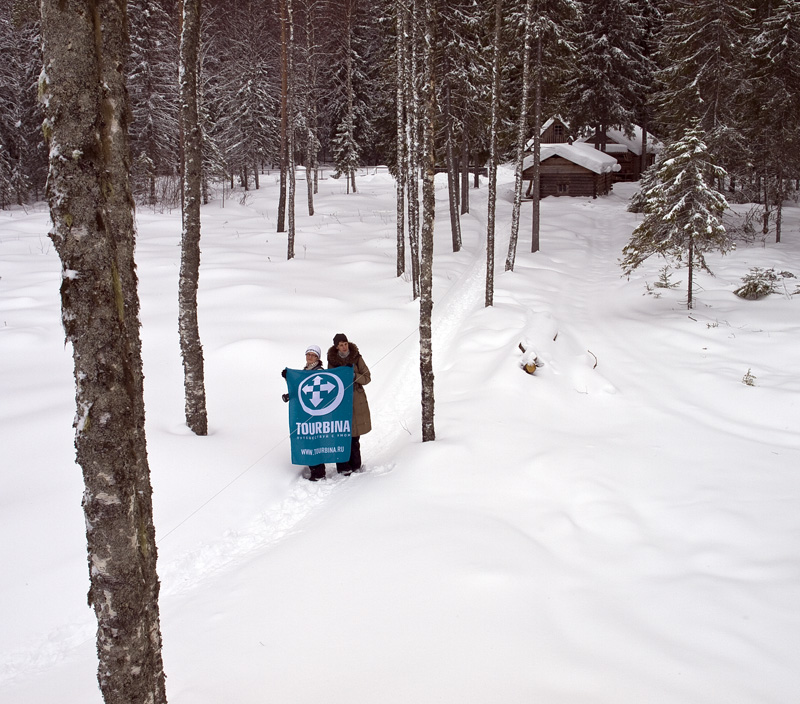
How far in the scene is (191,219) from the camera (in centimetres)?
839

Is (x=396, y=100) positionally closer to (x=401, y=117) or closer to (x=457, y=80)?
(x=457, y=80)

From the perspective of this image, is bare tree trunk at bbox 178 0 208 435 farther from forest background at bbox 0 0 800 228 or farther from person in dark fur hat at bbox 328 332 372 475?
forest background at bbox 0 0 800 228

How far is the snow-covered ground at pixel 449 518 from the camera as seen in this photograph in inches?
165

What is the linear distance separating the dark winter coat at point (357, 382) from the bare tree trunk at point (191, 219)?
86.6 inches

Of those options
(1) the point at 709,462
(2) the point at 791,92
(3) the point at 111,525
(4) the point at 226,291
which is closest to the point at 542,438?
(1) the point at 709,462

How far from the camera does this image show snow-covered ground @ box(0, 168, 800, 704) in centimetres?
418

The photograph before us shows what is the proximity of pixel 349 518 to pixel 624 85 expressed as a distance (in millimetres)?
40898

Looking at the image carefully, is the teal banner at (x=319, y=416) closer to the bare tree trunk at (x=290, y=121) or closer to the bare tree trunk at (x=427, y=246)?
the bare tree trunk at (x=427, y=246)

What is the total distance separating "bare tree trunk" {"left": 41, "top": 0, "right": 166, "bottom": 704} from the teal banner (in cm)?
516

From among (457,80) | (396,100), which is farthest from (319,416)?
(396,100)

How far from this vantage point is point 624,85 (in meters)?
38.6

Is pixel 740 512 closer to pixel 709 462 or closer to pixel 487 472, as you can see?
pixel 709 462

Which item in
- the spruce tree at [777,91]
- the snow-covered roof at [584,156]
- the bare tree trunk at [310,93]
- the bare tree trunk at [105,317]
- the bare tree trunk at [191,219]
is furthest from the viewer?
the snow-covered roof at [584,156]

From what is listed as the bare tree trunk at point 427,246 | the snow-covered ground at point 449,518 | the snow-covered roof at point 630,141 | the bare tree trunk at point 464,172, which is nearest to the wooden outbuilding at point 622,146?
the snow-covered roof at point 630,141
